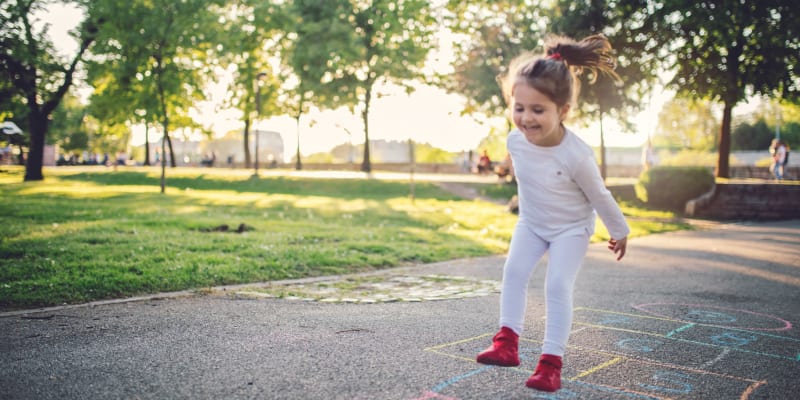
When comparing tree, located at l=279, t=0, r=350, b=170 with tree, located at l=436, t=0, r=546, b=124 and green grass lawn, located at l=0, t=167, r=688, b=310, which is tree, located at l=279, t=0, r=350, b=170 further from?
green grass lawn, located at l=0, t=167, r=688, b=310

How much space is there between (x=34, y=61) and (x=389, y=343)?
13869 mm

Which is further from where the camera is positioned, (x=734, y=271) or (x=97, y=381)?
(x=734, y=271)

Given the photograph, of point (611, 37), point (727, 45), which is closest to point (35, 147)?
point (611, 37)

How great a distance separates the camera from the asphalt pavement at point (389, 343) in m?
3.55

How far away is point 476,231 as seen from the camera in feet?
46.1

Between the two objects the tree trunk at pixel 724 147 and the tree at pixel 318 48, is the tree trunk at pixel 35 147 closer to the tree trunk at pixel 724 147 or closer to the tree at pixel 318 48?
the tree at pixel 318 48

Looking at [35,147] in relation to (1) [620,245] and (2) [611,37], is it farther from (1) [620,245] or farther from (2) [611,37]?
(1) [620,245]

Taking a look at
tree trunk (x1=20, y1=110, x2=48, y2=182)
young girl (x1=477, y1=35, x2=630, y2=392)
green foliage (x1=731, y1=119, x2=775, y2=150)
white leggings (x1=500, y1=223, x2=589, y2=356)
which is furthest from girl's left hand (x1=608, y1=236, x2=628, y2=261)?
green foliage (x1=731, y1=119, x2=775, y2=150)

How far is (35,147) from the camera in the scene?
97.6ft

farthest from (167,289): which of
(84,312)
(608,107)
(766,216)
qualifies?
(608,107)

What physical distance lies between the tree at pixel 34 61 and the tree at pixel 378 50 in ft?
44.9

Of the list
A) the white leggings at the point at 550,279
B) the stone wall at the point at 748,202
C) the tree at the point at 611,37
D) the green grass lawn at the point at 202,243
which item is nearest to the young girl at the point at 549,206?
the white leggings at the point at 550,279

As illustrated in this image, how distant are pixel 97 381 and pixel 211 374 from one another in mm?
596

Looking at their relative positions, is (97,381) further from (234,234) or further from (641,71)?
(641,71)
